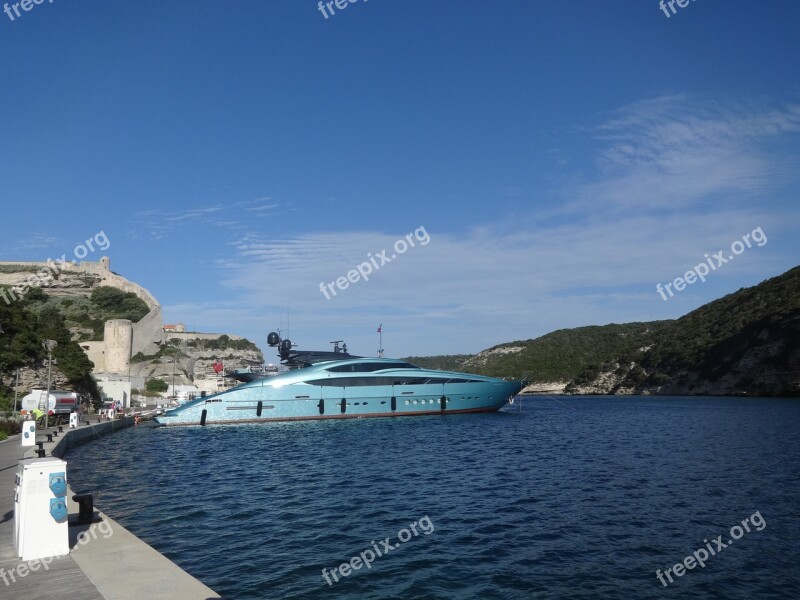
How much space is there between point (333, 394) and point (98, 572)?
4424 cm

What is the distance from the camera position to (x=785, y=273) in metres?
123

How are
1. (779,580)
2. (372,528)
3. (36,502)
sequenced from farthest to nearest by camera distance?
(372,528) → (779,580) → (36,502)

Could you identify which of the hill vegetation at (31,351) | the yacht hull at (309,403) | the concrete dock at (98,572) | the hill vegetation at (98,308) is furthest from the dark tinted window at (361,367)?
the hill vegetation at (98,308)

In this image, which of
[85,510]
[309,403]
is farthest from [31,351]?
[85,510]

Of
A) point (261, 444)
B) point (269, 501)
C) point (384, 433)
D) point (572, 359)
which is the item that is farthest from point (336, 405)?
point (572, 359)

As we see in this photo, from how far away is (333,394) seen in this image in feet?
170

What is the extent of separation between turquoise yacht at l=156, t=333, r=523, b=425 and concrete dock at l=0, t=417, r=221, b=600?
39.7 m

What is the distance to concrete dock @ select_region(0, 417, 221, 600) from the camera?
23.4ft

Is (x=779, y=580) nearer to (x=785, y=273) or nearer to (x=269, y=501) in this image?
(x=269, y=501)

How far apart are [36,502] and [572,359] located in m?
190

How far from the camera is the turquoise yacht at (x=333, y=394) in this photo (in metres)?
49.9

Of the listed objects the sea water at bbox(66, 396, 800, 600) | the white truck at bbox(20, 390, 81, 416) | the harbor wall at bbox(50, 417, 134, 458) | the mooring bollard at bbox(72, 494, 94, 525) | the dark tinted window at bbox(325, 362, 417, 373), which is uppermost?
the dark tinted window at bbox(325, 362, 417, 373)

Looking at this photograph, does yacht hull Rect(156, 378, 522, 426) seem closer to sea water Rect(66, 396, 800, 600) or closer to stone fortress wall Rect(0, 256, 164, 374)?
sea water Rect(66, 396, 800, 600)

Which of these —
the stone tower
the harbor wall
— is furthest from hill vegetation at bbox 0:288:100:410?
the stone tower
